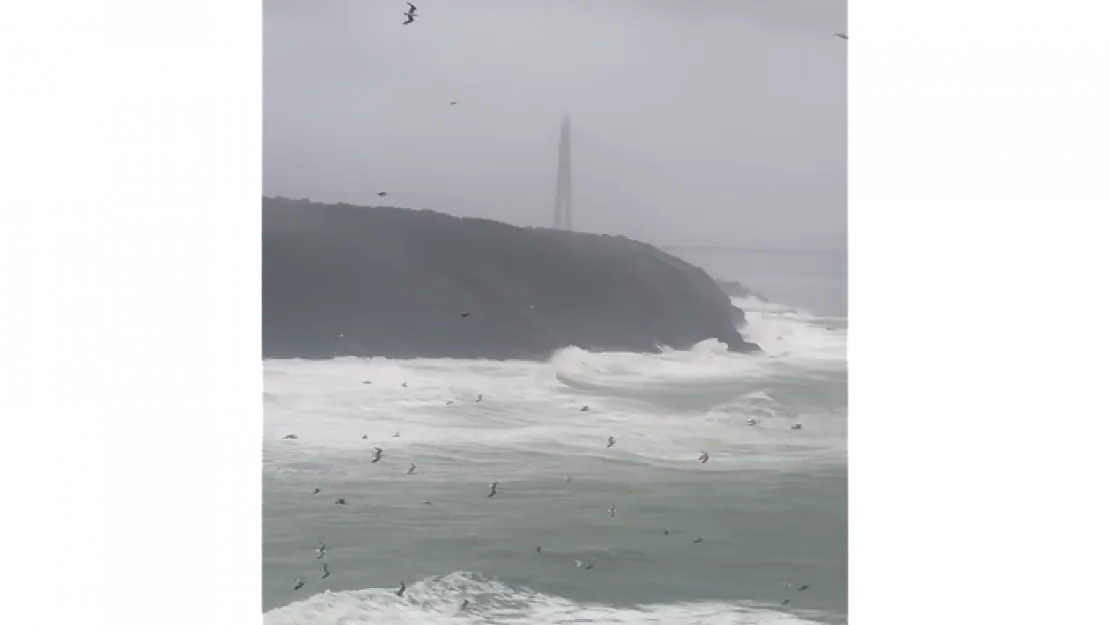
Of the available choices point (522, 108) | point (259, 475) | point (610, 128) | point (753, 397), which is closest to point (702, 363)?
point (753, 397)

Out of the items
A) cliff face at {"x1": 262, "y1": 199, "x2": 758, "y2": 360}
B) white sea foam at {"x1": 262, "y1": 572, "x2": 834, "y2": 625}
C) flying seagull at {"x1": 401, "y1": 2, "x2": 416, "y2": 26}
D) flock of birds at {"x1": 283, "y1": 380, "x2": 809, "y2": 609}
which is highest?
flying seagull at {"x1": 401, "y1": 2, "x2": 416, "y2": 26}

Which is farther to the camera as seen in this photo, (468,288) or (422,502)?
(468,288)

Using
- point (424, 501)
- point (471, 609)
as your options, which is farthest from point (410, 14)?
point (471, 609)

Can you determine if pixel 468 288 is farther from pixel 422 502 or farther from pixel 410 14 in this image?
pixel 410 14

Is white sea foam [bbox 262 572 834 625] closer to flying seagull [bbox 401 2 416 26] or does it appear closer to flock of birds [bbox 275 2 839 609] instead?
flock of birds [bbox 275 2 839 609]

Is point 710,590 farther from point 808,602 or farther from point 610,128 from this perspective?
point 610,128

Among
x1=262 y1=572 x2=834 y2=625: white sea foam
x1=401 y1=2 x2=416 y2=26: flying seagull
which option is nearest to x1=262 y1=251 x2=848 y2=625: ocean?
x1=262 y1=572 x2=834 y2=625: white sea foam
